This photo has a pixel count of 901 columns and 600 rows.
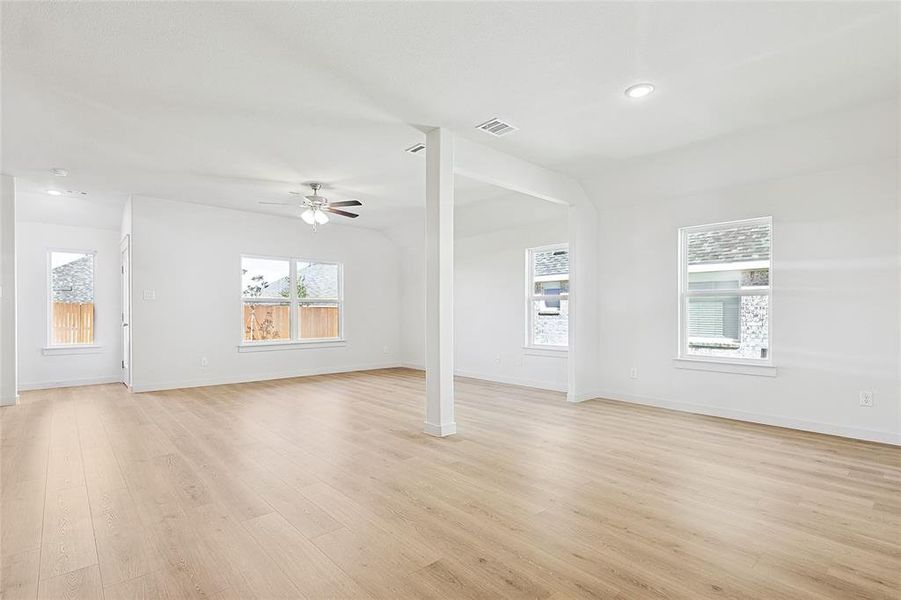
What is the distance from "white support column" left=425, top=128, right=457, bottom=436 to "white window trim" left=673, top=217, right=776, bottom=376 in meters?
2.88

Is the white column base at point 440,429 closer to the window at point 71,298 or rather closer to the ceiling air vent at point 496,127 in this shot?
the ceiling air vent at point 496,127

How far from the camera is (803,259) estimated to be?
4.39 m

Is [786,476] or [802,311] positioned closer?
[786,476]

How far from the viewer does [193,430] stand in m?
4.41

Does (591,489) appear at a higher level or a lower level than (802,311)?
lower

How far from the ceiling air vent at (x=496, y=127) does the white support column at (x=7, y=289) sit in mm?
5632

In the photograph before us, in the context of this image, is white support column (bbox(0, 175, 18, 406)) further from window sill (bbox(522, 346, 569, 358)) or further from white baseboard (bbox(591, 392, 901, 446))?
white baseboard (bbox(591, 392, 901, 446))

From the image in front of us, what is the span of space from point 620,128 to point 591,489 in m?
3.00

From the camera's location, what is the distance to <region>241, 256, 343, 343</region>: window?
7.62 meters

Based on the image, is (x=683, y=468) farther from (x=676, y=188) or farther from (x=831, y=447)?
(x=676, y=188)

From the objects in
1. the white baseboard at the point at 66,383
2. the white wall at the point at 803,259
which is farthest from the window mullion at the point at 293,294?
the white wall at the point at 803,259

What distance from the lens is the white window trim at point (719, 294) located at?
4605mm

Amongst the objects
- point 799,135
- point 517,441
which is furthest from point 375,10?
point 799,135

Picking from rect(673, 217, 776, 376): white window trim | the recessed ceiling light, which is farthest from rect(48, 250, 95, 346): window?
rect(673, 217, 776, 376): white window trim
